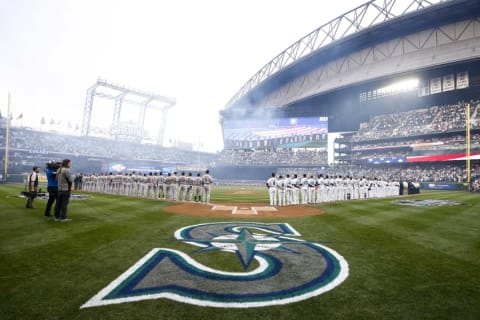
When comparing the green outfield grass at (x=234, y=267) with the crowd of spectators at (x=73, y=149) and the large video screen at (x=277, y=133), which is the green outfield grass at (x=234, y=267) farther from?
the crowd of spectators at (x=73, y=149)

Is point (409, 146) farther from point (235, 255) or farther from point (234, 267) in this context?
point (234, 267)

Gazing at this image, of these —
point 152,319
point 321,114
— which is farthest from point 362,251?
point 321,114

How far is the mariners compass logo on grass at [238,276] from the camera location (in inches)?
132

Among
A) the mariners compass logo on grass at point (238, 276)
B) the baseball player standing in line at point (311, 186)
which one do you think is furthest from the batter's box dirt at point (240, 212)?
the mariners compass logo on grass at point (238, 276)

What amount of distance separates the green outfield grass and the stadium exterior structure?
45528 millimetres

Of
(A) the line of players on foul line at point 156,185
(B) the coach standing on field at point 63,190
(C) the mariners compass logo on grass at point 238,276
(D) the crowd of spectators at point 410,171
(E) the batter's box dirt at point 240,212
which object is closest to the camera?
(C) the mariners compass logo on grass at point 238,276

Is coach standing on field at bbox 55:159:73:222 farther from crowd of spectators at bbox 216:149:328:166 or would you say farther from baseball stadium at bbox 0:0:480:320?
crowd of spectators at bbox 216:149:328:166

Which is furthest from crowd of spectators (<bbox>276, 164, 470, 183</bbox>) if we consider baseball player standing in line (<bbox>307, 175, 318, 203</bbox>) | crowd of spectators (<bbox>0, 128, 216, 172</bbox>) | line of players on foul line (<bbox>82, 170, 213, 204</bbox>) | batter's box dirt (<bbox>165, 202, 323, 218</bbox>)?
crowd of spectators (<bbox>0, 128, 216, 172</bbox>)

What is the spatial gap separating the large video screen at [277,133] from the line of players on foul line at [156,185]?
3856 cm

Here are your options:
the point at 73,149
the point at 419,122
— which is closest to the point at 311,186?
the point at 419,122

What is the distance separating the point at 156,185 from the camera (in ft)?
63.6

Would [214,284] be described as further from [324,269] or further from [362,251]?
[362,251]

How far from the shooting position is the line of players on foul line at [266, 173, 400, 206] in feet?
52.7

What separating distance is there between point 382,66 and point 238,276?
179ft
